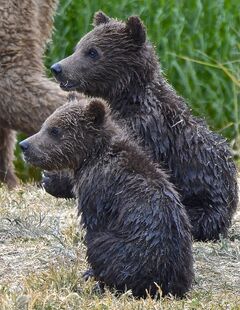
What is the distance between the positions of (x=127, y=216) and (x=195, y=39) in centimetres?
610

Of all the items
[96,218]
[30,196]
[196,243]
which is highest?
[96,218]

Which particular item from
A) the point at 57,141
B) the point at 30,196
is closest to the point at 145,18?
the point at 30,196

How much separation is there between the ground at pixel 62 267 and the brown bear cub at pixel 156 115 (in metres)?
0.24

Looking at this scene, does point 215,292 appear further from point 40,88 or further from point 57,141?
point 40,88

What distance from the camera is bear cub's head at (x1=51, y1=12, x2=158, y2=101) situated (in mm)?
6406

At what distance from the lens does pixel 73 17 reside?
1138cm

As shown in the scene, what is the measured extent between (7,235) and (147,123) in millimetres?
1020

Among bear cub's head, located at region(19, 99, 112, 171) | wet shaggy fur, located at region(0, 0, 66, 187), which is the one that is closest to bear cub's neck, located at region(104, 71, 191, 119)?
bear cub's head, located at region(19, 99, 112, 171)

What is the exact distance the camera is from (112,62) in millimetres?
6434

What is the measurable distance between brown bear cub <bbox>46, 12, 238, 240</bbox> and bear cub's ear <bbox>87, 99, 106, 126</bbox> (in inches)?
29.6

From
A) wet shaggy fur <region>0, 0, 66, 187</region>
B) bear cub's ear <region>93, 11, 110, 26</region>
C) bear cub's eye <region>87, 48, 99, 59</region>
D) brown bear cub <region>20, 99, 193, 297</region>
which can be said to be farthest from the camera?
wet shaggy fur <region>0, 0, 66, 187</region>

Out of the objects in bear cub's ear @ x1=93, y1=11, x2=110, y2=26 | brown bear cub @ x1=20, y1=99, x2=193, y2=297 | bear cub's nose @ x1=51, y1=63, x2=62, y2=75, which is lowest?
brown bear cub @ x1=20, y1=99, x2=193, y2=297

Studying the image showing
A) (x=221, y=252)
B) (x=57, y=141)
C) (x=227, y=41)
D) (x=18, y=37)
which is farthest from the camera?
(x=227, y=41)

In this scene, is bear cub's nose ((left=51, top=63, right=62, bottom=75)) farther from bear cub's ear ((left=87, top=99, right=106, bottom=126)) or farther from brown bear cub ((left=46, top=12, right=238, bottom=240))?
bear cub's ear ((left=87, top=99, right=106, bottom=126))
